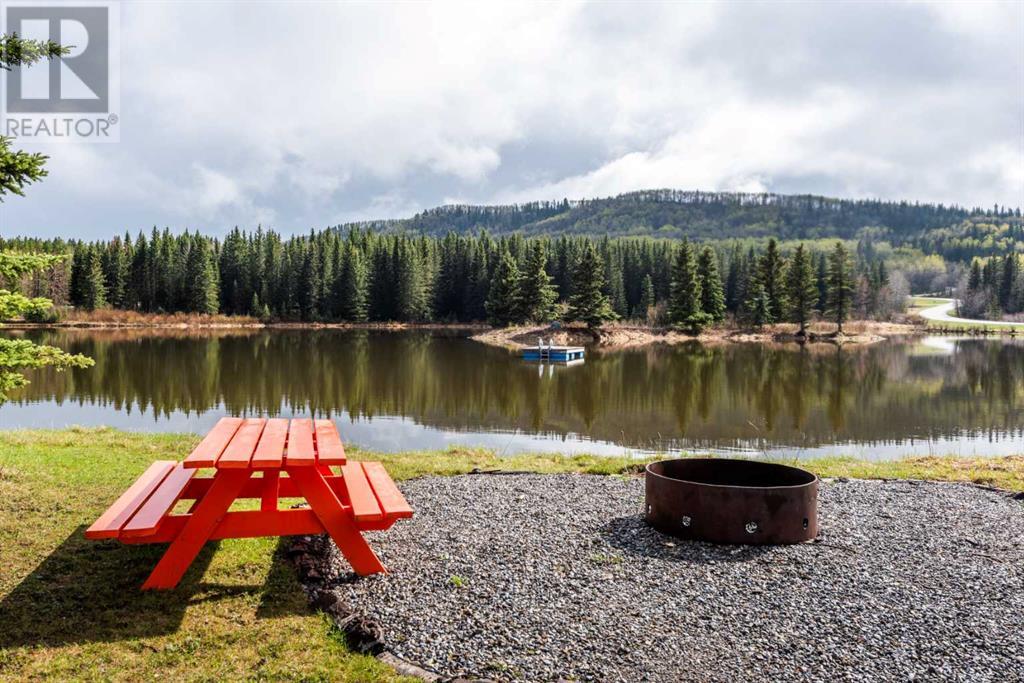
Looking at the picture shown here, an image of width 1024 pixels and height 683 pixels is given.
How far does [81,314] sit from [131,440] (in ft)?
260

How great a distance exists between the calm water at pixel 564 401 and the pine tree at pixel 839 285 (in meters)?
29.7

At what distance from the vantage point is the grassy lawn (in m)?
4.50

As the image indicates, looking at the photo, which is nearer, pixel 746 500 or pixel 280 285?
pixel 746 500

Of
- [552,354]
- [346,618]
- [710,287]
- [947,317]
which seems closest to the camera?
[346,618]

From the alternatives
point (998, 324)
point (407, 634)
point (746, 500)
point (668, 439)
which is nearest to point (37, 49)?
point (407, 634)

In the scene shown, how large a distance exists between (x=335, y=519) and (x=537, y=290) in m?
64.0

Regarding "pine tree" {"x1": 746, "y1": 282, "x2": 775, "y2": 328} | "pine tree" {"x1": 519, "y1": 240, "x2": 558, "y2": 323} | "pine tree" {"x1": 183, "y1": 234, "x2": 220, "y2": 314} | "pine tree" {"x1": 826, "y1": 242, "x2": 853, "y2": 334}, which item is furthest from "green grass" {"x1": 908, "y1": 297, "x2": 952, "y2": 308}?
"pine tree" {"x1": 183, "y1": 234, "x2": 220, "y2": 314}

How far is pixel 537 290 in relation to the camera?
2734 inches

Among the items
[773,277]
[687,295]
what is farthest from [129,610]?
[773,277]

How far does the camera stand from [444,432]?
721 inches

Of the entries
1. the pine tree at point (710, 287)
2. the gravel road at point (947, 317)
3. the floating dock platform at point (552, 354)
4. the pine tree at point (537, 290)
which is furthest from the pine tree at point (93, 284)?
the gravel road at point (947, 317)

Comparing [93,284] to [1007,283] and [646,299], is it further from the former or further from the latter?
[1007,283]

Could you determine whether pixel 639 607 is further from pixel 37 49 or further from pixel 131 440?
pixel 131 440

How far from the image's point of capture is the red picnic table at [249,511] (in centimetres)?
545
